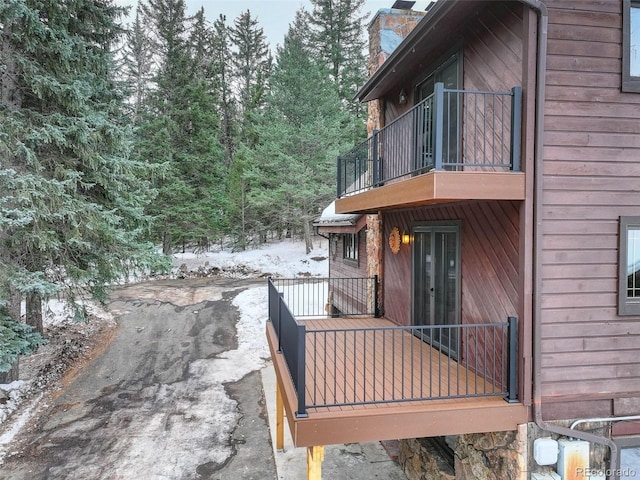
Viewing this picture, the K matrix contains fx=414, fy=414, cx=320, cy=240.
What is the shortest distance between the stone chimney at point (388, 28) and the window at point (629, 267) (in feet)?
18.8

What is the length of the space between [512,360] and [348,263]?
7.92 m

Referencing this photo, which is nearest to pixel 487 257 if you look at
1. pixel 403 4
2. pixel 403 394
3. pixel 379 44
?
pixel 403 394

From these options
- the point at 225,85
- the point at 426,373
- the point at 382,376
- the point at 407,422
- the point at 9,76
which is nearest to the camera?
the point at 407,422

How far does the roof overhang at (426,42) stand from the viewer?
4543mm

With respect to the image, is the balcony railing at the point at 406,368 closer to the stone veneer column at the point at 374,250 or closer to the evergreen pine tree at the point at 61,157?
the stone veneer column at the point at 374,250

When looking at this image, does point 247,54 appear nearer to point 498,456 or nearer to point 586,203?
point 586,203

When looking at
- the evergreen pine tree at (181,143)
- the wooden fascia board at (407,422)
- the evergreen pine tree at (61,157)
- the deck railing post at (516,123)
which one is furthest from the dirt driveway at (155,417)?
the evergreen pine tree at (181,143)

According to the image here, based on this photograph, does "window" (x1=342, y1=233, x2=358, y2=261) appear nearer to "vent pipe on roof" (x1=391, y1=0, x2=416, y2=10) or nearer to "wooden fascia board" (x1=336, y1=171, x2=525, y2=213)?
"vent pipe on roof" (x1=391, y1=0, x2=416, y2=10)

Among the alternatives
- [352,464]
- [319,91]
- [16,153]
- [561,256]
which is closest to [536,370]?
[561,256]

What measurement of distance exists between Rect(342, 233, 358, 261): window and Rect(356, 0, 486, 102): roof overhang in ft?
15.1

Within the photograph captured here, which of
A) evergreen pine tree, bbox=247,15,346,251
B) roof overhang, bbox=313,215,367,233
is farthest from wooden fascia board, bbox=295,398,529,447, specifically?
evergreen pine tree, bbox=247,15,346,251

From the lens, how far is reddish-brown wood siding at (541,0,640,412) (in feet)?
13.4

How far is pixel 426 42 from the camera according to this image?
5.46 m

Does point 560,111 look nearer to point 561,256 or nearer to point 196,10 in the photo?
point 561,256
